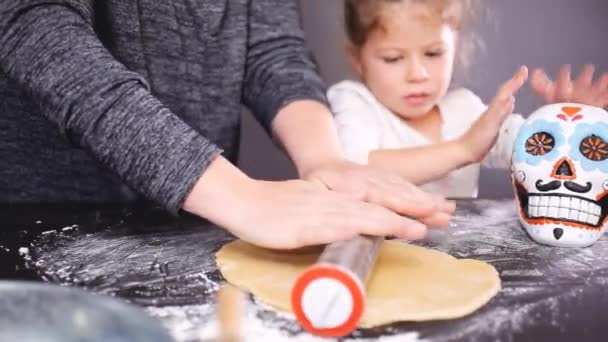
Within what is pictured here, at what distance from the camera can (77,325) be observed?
39 centimetres

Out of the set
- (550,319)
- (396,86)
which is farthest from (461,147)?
(550,319)

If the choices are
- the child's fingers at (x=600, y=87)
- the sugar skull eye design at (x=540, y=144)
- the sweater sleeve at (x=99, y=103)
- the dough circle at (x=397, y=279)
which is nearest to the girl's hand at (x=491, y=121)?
the child's fingers at (x=600, y=87)

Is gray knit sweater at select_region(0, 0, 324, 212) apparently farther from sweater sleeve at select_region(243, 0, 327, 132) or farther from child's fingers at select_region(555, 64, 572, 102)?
child's fingers at select_region(555, 64, 572, 102)

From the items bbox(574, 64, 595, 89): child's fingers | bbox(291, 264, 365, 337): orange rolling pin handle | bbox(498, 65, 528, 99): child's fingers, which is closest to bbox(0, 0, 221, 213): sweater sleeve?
bbox(291, 264, 365, 337): orange rolling pin handle

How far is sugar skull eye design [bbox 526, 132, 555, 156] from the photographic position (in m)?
0.93

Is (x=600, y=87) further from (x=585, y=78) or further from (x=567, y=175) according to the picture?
(x=567, y=175)

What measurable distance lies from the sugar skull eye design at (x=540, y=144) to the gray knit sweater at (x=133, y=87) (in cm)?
37

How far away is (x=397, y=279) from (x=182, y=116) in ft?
1.93

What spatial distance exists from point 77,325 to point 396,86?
1128mm

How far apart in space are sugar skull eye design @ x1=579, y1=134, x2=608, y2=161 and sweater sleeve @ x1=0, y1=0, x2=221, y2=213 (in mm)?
462

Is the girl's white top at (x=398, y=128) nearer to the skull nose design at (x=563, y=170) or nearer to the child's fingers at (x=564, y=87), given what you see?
the child's fingers at (x=564, y=87)

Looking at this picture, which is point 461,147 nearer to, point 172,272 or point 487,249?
point 487,249

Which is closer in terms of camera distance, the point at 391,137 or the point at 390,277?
the point at 390,277

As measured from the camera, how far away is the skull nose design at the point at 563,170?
0.91 metres
